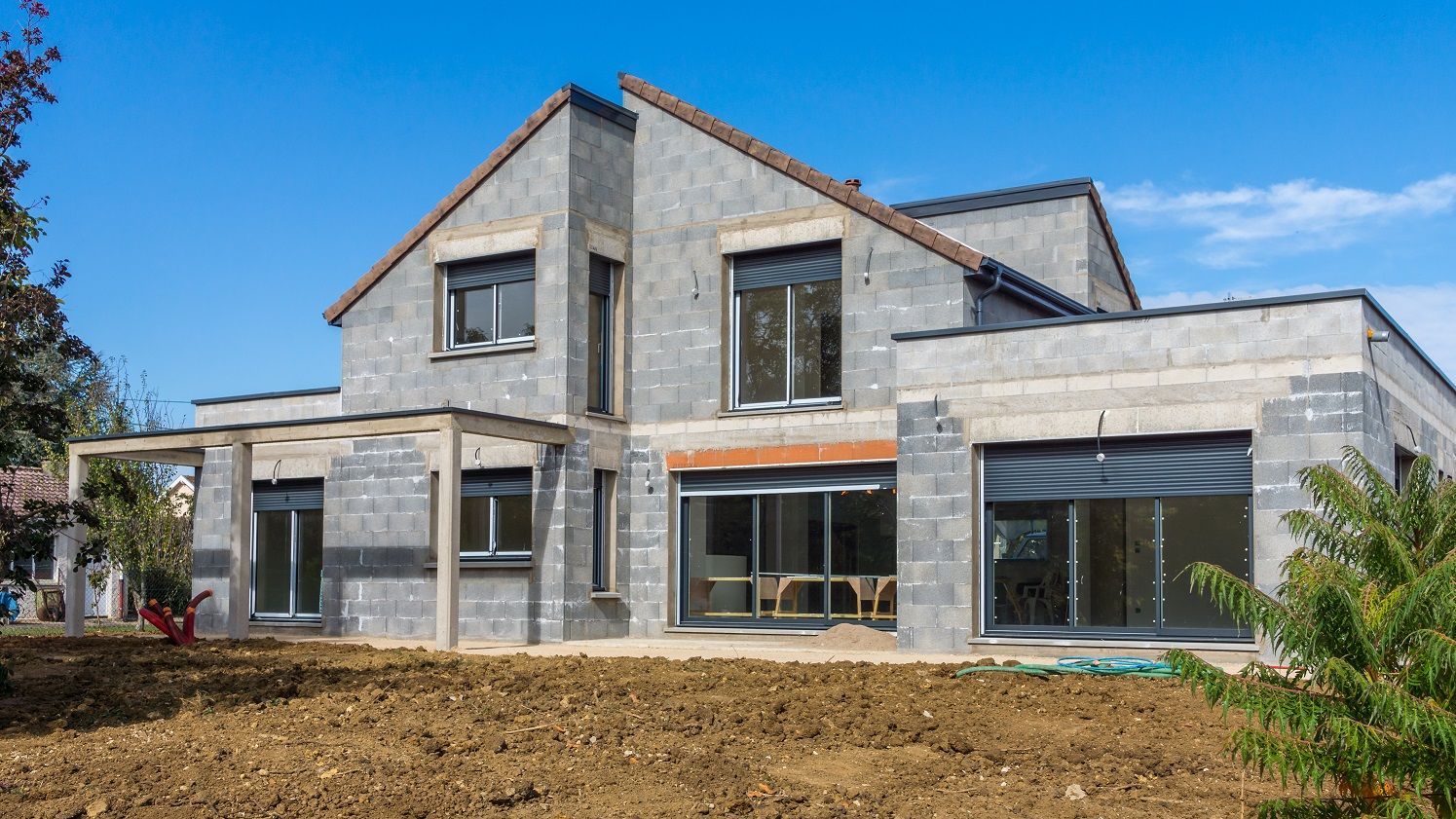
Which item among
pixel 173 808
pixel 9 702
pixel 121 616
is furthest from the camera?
pixel 121 616

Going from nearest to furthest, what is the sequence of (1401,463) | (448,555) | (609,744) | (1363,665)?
(1363,665), (609,744), (448,555), (1401,463)

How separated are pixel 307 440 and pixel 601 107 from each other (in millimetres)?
6087

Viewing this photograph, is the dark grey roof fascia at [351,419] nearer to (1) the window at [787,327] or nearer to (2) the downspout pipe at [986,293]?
(1) the window at [787,327]

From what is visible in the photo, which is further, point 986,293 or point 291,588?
point 291,588

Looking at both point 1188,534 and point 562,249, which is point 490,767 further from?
point 562,249

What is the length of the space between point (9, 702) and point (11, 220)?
3.88 meters

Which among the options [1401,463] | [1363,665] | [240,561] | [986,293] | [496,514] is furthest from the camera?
[496,514]

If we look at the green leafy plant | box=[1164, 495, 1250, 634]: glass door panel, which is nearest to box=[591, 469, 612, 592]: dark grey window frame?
box=[1164, 495, 1250, 634]: glass door panel

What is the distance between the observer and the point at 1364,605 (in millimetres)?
6180

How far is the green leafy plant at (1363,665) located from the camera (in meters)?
5.89

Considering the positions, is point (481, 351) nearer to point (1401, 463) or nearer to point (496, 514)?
point (496, 514)

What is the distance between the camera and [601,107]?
20344 millimetres

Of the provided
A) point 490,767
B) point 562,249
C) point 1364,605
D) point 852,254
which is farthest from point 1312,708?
point 562,249

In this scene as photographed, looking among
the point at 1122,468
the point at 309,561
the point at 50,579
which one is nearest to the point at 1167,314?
the point at 1122,468
